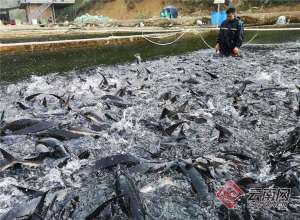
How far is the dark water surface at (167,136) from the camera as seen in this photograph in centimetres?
538

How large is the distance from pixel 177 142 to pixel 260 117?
2.83 metres

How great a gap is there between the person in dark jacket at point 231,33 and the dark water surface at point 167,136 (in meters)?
2.32

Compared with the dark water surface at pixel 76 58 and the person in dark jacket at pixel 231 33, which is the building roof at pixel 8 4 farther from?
the person in dark jacket at pixel 231 33

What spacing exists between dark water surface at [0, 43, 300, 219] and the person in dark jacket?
232cm

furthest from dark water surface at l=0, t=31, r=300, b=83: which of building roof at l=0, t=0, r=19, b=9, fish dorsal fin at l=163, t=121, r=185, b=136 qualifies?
building roof at l=0, t=0, r=19, b=9

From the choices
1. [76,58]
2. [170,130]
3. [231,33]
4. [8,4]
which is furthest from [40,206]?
[8,4]

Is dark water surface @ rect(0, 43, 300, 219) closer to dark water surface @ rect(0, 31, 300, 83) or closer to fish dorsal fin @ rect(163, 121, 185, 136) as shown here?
fish dorsal fin @ rect(163, 121, 185, 136)

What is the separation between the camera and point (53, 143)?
23.0ft

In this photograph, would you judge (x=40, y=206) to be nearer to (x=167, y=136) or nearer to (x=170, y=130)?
(x=167, y=136)

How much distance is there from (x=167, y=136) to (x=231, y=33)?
9988mm

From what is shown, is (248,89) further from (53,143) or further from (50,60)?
(50,60)

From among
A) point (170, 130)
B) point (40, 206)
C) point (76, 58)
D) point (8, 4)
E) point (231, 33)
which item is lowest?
point (40, 206)

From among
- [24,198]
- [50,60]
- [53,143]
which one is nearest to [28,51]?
[50,60]

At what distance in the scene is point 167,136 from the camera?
7539 millimetres
